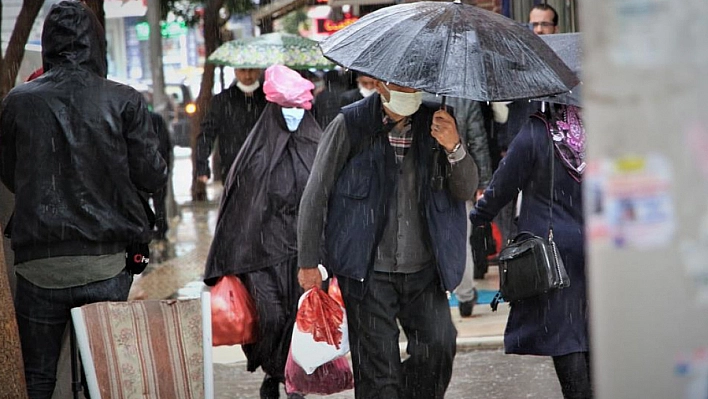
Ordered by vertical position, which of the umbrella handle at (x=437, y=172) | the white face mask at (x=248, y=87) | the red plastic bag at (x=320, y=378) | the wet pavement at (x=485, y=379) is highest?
the white face mask at (x=248, y=87)

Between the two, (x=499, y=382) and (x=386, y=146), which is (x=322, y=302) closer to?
(x=386, y=146)

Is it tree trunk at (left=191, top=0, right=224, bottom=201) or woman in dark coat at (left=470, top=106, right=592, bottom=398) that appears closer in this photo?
woman in dark coat at (left=470, top=106, right=592, bottom=398)

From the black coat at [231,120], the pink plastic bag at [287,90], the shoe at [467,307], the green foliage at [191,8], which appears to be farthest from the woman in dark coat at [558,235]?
the green foliage at [191,8]

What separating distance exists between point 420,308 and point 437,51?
1.16 m

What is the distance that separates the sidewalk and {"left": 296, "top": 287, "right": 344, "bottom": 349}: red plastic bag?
2.89 metres

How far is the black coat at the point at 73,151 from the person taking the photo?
4.64 meters

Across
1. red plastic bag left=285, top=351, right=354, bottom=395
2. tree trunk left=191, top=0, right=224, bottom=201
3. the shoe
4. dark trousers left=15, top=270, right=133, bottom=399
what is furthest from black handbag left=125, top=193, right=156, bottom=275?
tree trunk left=191, top=0, right=224, bottom=201

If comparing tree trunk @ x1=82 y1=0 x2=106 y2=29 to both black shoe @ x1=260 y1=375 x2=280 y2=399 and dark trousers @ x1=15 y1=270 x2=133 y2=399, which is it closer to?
black shoe @ x1=260 y1=375 x2=280 y2=399

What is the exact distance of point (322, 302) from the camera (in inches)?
211

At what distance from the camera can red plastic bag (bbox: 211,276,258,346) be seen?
255 inches

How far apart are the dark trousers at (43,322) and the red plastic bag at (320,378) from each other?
4.18 ft

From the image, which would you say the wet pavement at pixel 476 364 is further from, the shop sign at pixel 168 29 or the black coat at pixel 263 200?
the shop sign at pixel 168 29

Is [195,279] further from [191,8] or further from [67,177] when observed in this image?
[191,8]

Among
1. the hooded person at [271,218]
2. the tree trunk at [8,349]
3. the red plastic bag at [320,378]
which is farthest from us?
the hooded person at [271,218]
